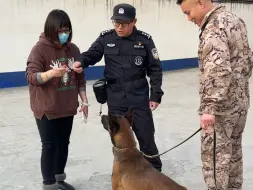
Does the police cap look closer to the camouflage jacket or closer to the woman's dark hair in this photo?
the woman's dark hair

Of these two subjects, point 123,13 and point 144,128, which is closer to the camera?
point 123,13

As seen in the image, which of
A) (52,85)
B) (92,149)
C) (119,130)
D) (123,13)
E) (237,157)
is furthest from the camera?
(92,149)

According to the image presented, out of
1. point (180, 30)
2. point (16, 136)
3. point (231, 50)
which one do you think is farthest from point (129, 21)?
point (180, 30)

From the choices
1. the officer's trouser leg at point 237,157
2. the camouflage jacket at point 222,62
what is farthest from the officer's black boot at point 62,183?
the camouflage jacket at point 222,62

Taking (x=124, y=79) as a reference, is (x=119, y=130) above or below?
below

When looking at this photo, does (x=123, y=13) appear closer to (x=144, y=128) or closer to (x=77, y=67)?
(x=77, y=67)

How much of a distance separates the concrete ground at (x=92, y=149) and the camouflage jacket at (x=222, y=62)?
1.22m

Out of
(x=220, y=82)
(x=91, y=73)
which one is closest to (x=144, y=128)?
(x=220, y=82)

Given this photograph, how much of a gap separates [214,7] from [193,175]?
179cm

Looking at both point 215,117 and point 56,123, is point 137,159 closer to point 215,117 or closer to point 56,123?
point 215,117

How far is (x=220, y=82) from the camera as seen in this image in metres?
2.37

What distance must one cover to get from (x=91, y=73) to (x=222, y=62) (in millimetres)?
7295

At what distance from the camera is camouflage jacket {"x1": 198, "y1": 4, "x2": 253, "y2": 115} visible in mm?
2361

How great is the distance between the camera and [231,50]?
247 centimetres
